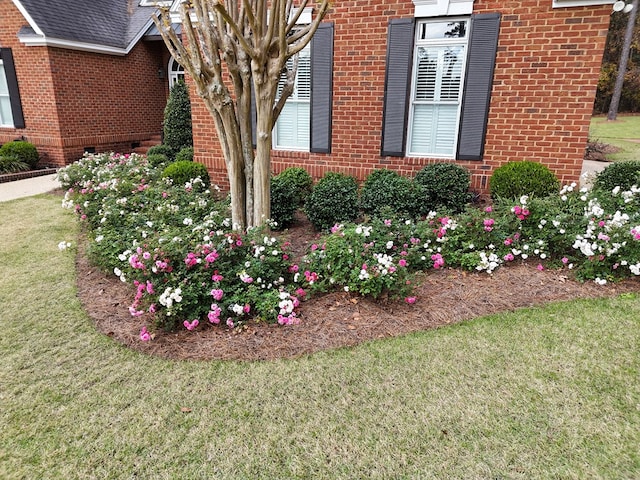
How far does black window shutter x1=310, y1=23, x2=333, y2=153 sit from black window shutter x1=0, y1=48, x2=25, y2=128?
8635 millimetres

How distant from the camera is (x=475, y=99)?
6.41 m

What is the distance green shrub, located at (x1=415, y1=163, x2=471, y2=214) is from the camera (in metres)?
5.98

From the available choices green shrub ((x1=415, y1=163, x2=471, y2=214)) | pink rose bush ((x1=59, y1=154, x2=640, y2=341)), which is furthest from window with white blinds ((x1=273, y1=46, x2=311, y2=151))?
pink rose bush ((x1=59, y1=154, x2=640, y2=341))

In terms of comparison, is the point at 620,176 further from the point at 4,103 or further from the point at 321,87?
the point at 4,103

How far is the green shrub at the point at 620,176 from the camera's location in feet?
20.1

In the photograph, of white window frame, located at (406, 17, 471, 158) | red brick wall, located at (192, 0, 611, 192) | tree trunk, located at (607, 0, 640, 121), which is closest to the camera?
red brick wall, located at (192, 0, 611, 192)

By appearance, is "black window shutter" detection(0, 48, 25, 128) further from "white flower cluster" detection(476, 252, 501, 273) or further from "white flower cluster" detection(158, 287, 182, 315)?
"white flower cluster" detection(476, 252, 501, 273)

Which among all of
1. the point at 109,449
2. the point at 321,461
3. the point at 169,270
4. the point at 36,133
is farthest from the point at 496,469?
the point at 36,133

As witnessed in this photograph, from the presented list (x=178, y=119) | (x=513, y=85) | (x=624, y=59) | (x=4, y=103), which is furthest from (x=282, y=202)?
(x=624, y=59)

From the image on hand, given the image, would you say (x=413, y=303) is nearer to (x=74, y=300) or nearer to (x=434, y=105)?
(x=74, y=300)

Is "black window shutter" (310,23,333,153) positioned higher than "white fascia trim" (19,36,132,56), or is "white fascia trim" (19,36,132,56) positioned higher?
"white fascia trim" (19,36,132,56)

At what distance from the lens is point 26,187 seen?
948 cm

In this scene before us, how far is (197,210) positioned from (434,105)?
4.00m

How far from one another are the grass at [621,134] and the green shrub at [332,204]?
1193 centimetres
